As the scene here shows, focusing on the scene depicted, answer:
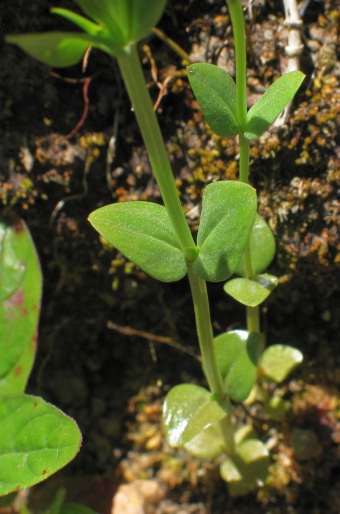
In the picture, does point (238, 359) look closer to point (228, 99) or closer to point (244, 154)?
point (244, 154)

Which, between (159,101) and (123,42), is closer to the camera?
(123,42)

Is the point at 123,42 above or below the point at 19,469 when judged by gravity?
above

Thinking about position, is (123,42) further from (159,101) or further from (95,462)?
(95,462)

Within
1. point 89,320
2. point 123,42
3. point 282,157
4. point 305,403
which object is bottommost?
point 305,403

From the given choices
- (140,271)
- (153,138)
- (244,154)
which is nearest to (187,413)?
(140,271)

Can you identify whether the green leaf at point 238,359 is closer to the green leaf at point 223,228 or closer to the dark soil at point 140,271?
the dark soil at point 140,271

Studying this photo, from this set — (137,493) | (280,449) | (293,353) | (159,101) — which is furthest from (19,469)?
(159,101)
